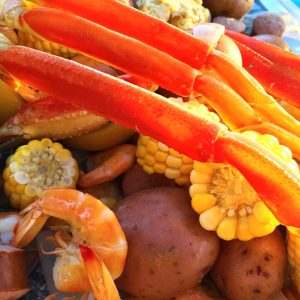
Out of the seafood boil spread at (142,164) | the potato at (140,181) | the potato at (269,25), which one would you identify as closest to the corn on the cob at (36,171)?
the seafood boil spread at (142,164)

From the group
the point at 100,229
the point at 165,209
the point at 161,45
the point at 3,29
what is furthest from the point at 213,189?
the point at 3,29

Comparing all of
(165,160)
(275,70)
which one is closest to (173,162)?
(165,160)

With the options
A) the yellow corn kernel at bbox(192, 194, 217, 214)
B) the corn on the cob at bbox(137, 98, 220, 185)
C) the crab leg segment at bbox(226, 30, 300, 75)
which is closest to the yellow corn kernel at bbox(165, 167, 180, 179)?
the corn on the cob at bbox(137, 98, 220, 185)

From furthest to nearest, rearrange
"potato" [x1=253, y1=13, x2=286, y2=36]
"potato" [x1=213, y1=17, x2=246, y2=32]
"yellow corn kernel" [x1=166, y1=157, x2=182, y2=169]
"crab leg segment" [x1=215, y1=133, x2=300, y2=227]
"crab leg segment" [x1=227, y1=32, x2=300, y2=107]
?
1. "potato" [x1=253, y1=13, x2=286, y2=36]
2. "potato" [x1=213, y1=17, x2=246, y2=32]
3. "crab leg segment" [x1=227, y1=32, x2=300, y2=107]
4. "yellow corn kernel" [x1=166, y1=157, x2=182, y2=169]
5. "crab leg segment" [x1=215, y1=133, x2=300, y2=227]

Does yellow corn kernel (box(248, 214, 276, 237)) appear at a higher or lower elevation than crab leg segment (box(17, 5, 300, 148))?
lower

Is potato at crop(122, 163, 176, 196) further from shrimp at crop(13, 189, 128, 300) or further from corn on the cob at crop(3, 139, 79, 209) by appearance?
shrimp at crop(13, 189, 128, 300)

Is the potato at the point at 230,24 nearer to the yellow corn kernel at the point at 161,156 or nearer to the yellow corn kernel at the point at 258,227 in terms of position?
the yellow corn kernel at the point at 161,156

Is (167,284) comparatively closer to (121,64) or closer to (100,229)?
(100,229)
